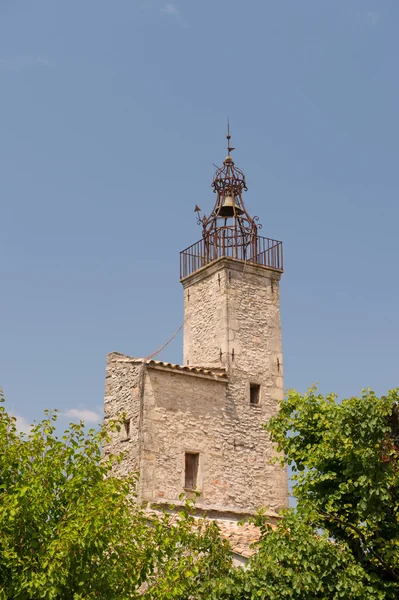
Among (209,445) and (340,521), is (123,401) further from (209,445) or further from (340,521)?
(340,521)

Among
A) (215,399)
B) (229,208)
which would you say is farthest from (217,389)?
(229,208)

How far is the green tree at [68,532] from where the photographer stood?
43.1ft

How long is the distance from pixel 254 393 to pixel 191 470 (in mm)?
3407

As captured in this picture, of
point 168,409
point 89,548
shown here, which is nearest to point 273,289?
point 168,409

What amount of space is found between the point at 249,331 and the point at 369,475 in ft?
36.6

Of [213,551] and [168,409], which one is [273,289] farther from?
[213,551]

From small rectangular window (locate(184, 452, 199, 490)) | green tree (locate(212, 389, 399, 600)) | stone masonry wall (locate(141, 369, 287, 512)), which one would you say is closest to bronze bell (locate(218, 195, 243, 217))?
stone masonry wall (locate(141, 369, 287, 512))

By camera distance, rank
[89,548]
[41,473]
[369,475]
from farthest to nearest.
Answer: [369,475]
[41,473]
[89,548]

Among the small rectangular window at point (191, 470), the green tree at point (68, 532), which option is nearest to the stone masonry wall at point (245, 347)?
the small rectangular window at point (191, 470)

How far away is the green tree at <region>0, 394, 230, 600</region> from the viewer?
13133mm

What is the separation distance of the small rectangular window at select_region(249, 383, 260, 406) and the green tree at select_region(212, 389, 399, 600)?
8.55 m

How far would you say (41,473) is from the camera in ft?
46.9

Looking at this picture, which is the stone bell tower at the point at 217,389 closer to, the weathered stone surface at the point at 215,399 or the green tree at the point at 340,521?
the weathered stone surface at the point at 215,399

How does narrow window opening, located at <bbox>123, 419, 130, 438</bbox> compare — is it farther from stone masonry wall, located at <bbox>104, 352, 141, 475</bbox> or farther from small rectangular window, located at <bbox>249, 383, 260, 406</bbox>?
small rectangular window, located at <bbox>249, 383, 260, 406</bbox>
